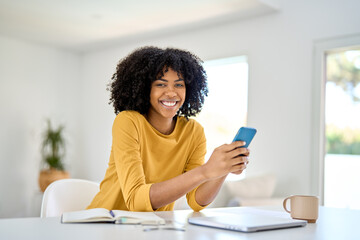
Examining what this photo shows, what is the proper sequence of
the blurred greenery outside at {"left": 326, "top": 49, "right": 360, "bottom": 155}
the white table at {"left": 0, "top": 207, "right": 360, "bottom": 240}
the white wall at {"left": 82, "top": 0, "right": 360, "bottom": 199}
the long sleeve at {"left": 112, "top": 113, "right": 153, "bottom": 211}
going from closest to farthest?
1. the white table at {"left": 0, "top": 207, "right": 360, "bottom": 240}
2. the long sleeve at {"left": 112, "top": 113, "right": 153, "bottom": 211}
3. the white wall at {"left": 82, "top": 0, "right": 360, "bottom": 199}
4. the blurred greenery outside at {"left": 326, "top": 49, "right": 360, "bottom": 155}

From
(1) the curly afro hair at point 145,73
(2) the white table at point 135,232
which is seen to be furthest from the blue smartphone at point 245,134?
(1) the curly afro hair at point 145,73

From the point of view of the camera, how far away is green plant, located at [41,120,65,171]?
568 cm

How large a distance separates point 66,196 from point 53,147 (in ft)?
14.1

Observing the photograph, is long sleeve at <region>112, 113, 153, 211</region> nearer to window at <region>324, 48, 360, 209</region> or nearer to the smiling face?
the smiling face

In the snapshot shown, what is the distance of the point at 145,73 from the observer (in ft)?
5.57

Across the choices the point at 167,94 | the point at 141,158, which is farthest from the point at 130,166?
the point at 167,94

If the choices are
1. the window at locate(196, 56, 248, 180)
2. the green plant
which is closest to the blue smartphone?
the window at locate(196, 56, 248, 180)

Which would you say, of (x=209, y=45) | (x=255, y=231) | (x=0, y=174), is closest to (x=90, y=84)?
(x=0, y=174)

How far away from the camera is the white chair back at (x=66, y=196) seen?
159 cm

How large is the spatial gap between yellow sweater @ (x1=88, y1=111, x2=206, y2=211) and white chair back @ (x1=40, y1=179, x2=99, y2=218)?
0.12 meters

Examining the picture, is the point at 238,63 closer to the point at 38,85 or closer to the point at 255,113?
the point at 255,113

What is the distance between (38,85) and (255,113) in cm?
331

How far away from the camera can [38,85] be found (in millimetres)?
6051

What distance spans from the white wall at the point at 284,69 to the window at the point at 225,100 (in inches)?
10.4
